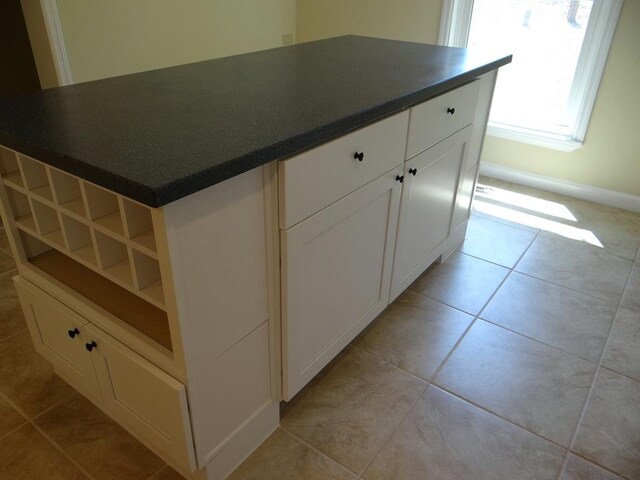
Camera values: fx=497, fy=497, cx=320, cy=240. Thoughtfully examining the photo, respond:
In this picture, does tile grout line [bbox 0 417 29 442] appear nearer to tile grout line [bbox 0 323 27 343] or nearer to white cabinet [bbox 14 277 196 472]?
white cabinet [bbox 14 277 196 472]

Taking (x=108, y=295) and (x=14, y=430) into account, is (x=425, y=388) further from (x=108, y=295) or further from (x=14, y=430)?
(x=14, y=430)

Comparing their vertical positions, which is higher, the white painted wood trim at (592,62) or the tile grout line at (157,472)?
the white painted wood trim at (592,62)

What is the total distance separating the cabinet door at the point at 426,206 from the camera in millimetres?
1776

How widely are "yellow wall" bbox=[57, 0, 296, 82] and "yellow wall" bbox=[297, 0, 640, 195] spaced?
50cm

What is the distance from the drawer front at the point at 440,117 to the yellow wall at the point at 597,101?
53.9 inches

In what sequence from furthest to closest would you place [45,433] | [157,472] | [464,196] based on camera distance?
[464,196], [45,433], [157,472]

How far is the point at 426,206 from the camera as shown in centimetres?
194

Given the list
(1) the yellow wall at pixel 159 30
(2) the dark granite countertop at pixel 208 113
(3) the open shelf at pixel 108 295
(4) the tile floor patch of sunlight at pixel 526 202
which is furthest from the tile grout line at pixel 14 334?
(4) the tile floor patch of sunlight at pixel 526 202

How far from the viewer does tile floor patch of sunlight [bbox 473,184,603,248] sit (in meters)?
2.76

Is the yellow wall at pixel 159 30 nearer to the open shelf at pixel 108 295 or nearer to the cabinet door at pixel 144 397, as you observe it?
the open shelf at pixel 108 295

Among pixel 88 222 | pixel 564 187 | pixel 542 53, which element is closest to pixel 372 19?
pixel 542 53

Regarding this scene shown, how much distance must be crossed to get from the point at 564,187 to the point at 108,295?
292 cm

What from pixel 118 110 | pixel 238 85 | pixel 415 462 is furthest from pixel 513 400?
pixel 118 110

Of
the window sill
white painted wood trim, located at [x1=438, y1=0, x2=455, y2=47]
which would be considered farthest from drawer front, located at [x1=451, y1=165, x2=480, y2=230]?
white painted wood trim, located at [x1=438, y1=0, x2=455, y2=47]
